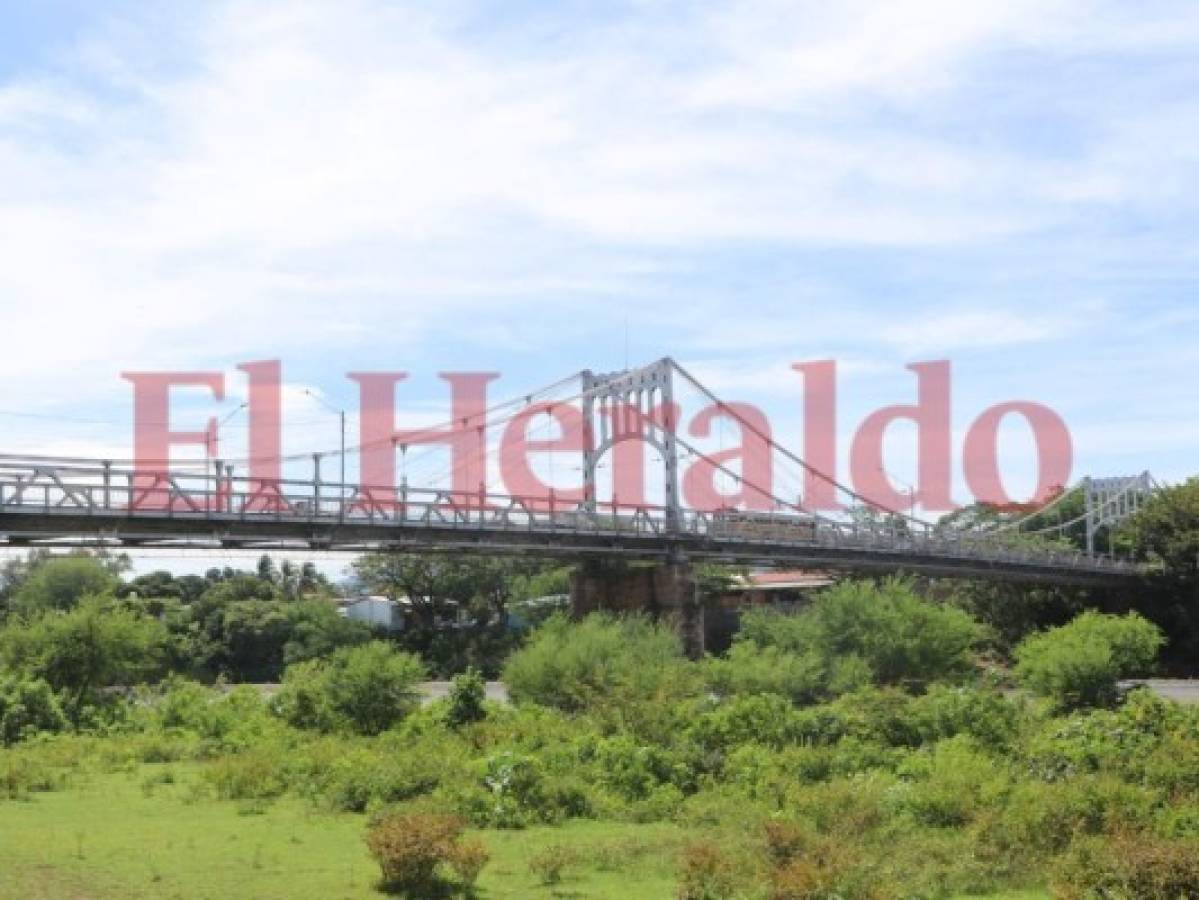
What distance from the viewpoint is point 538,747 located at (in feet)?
74.6

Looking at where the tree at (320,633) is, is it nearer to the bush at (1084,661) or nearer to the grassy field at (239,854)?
the bush at (1084,661)

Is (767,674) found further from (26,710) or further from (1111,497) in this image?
(1111,497)

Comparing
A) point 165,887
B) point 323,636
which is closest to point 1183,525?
point 323,636

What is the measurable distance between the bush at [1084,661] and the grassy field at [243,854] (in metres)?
14.8

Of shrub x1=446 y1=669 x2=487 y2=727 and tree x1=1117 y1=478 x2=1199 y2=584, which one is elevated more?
tree x1=1117 y1=478 x2=1199 y2=584

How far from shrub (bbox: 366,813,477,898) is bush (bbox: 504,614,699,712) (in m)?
13.3

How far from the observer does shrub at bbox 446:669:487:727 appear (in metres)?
27.2

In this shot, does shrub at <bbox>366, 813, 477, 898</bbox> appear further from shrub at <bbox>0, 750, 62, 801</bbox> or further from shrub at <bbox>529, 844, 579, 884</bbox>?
shrub at <bbox>0, 750, 62, 801</bbox>

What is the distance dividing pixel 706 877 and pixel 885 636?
943 inches

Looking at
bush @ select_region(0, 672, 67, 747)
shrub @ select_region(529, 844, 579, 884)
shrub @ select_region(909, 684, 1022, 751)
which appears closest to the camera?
shrub @ select_region(529, 844, 579, 884)

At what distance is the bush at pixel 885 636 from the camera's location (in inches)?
1380

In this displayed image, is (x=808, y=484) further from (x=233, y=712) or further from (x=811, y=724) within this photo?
(x=811, y=724)

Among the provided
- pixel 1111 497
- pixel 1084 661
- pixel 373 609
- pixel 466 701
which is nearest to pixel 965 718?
pixel 1084 661

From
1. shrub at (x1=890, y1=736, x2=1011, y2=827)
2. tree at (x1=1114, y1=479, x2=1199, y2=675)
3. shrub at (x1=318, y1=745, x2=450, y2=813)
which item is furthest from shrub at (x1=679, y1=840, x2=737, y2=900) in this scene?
tree at (x1=1114, y1=479, x2=1199, y2=675)
